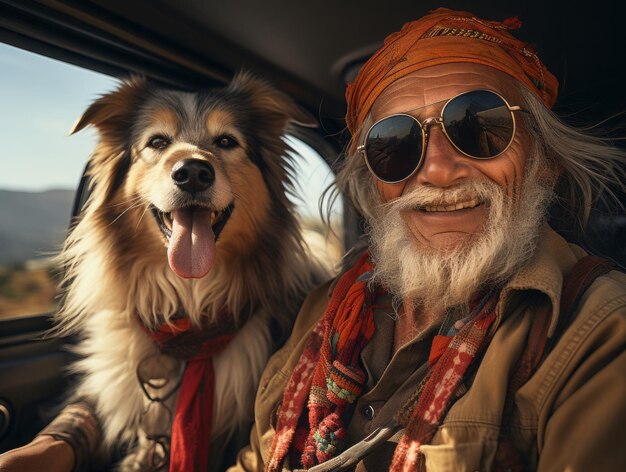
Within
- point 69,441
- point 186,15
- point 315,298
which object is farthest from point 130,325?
point 186,15

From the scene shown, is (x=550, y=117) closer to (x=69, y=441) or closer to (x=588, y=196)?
(x=588, y=196)

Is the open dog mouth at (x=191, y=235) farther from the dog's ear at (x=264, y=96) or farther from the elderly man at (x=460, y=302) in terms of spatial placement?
the dog's ear at (x=264, y=96)

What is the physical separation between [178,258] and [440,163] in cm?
101

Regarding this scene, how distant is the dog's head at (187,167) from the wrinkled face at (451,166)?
2.49 ft

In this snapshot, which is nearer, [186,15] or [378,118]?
[378,118]

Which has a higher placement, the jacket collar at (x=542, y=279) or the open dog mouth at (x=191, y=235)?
the jacket collar at (x=542, y=279)

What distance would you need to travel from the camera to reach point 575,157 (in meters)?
1.77

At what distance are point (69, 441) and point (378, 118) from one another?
1656mm

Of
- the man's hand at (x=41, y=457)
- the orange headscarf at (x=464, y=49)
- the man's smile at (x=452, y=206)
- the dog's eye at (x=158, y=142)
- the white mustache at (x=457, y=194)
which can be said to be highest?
the orange headscarf at (x=464, y=49)

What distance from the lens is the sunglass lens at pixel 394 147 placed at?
66.1 inches

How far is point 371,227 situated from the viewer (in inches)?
83.2

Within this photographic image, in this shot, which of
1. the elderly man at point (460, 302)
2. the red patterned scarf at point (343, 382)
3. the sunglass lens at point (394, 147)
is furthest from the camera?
the sunglass lens at point (394, 147)

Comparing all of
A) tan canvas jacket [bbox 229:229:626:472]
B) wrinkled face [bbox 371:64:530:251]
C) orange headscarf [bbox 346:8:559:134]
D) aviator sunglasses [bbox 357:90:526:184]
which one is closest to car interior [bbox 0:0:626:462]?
orange headscarf [bbox 346:8:559:134]

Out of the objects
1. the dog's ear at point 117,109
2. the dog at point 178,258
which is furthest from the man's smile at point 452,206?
the dog's ear at point 117,109
